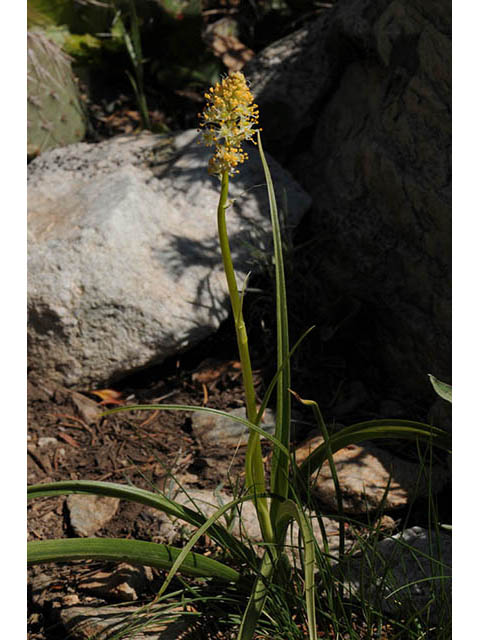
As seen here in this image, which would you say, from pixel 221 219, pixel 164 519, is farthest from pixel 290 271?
pixel 221 219

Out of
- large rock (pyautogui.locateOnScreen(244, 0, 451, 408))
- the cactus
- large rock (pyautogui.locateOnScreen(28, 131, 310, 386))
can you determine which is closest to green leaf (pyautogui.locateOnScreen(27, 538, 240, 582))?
large rock (pyautogui.locateOnScreen(28, 131, 310, 386))

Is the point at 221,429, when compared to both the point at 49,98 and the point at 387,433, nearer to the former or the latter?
the point at 387,433

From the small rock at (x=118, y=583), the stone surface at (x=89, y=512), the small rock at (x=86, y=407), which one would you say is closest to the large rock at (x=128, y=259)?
the small rock at (x=86, y=407)

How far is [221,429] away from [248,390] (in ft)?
3.01

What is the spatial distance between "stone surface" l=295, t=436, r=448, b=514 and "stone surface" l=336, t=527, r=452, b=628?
159 millimetres

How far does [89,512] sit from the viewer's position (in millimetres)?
2104

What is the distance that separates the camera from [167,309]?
2559mm

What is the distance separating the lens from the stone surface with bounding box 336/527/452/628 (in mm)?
1535

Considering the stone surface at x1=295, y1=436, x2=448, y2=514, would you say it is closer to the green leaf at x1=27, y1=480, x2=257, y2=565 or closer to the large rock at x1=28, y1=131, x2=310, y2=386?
the green leaf at x1=27, y1=480, x2=257, y2=565

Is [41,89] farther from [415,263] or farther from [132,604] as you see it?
[132,604]

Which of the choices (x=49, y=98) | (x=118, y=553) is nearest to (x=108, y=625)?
(x=118, y=553)

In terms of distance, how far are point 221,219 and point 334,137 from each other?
1.78 m

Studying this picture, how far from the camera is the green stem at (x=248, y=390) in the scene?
144cm

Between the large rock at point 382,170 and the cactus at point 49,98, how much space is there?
3.06 feet
